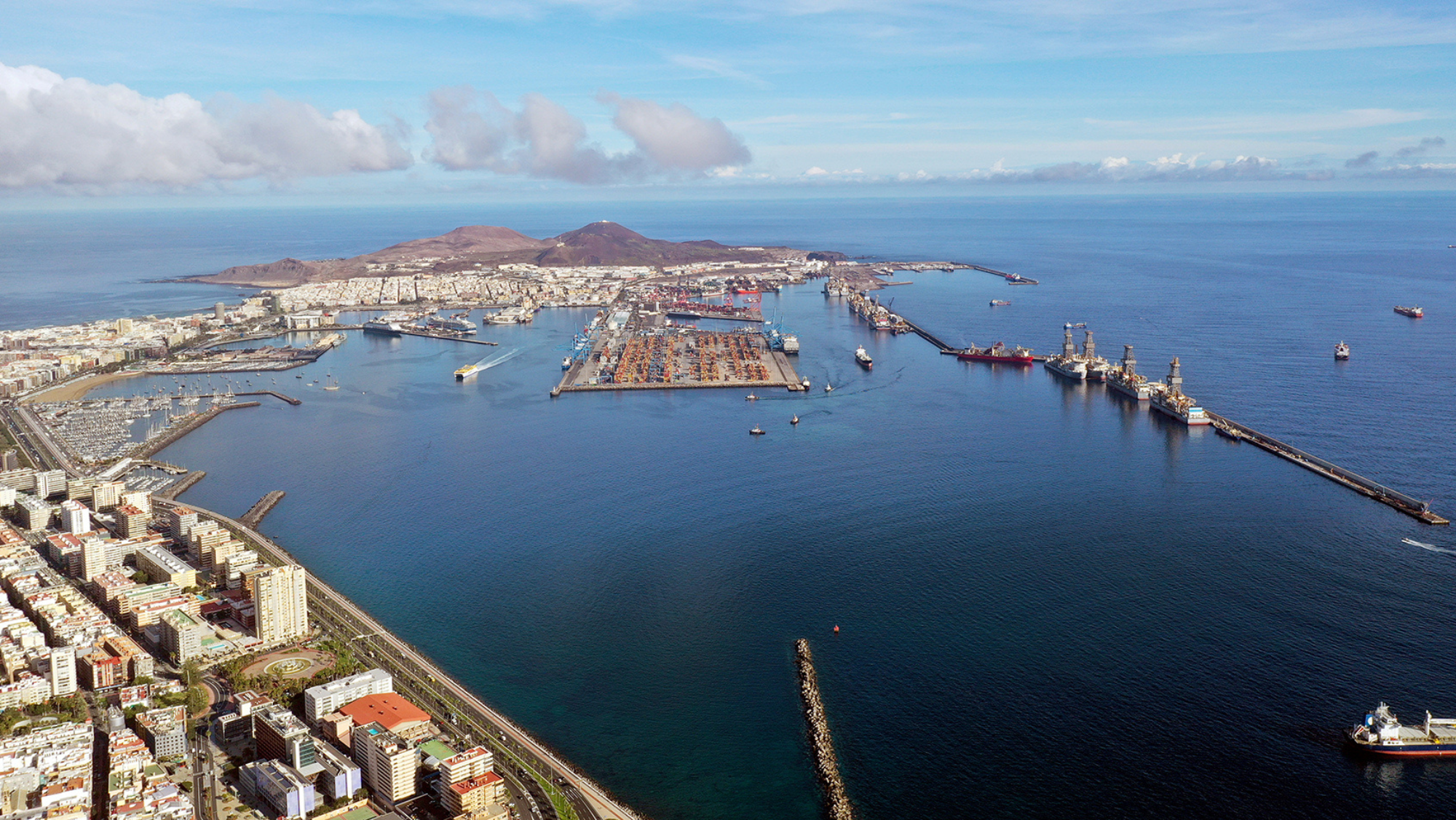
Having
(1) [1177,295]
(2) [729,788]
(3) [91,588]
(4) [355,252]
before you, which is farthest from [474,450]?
(4) [355,252]

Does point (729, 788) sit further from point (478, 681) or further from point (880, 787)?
point (478, 681)

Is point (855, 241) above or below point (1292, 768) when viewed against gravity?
above

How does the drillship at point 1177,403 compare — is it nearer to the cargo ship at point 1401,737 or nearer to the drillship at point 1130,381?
the drillship at point 1130,381

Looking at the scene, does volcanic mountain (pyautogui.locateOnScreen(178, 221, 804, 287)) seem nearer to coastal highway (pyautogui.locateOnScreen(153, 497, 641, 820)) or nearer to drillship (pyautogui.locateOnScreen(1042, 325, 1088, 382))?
drillship (pyautogui.locateOnScreen(1042, 325, 1088, 382))

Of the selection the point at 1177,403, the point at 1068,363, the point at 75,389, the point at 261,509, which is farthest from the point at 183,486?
the point at 1068,363

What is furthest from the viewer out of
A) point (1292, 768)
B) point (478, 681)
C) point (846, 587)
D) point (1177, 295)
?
point (1177, 295)

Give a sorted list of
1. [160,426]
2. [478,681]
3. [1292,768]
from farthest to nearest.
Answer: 1. [160,426]
2. [478,681]
3. [1292,768]

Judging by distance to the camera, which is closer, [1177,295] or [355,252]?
[1177,295]
